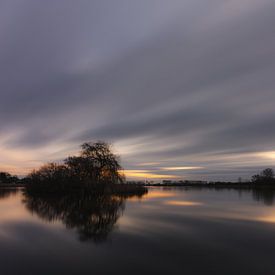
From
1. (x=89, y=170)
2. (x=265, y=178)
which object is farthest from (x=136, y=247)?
(x=265, y=178)

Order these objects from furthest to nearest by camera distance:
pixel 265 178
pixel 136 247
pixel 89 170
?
pixel 265 178 → pixel 89 170 → pixel 136 247

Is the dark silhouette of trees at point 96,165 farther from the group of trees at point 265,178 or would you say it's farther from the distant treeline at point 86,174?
the group of trees at point 265,178

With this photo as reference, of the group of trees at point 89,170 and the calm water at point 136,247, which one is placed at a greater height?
the group of trees at point 89,170

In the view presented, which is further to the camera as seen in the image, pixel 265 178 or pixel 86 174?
pixel 265 178

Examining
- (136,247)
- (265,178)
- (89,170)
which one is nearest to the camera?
(136,247)

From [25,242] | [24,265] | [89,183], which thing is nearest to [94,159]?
[89,183]

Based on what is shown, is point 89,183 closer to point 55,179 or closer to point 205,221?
point 55,179

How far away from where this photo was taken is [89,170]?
1950 inches

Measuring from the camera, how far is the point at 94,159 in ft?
166

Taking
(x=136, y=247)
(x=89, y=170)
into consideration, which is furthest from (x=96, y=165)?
(x=136, y=247)

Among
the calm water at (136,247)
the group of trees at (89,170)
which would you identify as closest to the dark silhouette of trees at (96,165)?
the group of trees at (89,170)

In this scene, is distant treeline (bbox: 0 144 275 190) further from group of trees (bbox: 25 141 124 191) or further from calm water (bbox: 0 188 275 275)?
calm water (bbox: 0 188 275 275)

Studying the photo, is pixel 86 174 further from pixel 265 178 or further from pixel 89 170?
pixel 265 178

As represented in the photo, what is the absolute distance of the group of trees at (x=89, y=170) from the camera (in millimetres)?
49281
